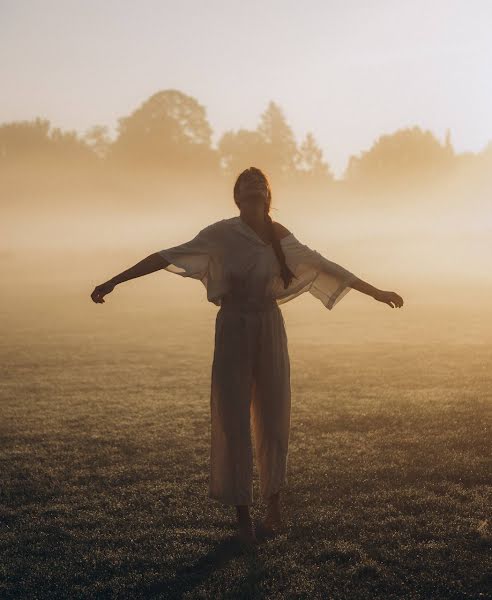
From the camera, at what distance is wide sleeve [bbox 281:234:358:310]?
5246 millimetres

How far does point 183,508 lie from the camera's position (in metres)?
5.84

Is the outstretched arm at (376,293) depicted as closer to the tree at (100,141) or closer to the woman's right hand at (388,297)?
the woman's right hand at (388,297)

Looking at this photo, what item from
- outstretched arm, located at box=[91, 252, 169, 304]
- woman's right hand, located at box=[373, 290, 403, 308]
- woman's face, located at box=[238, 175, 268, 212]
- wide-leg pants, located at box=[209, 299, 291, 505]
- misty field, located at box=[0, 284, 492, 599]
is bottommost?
misty field, located at box=[0, 284, 492, 599]

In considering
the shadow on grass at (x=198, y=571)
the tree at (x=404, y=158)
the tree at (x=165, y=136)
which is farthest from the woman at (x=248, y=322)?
the tree at (x=404, y=158)

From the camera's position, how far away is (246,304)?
5.16m

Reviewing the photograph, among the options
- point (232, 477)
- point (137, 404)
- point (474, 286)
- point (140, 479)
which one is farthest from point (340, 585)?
point (474, 286)

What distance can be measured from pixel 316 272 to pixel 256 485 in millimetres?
2233

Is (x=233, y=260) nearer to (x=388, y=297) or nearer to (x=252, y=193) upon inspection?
(x=252, y=193)

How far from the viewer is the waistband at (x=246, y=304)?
515 centimetres

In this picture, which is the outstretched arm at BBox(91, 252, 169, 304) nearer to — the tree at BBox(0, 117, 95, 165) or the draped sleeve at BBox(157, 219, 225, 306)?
the draped sleeve at BBox(157, 219, 225, 306)

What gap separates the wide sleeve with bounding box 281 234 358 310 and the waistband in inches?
13.7

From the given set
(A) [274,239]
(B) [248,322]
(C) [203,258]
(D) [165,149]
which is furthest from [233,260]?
(D) [165,149]

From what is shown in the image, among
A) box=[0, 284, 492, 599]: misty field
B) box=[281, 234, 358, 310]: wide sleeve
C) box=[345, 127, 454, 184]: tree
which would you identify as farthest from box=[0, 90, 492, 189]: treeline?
box=[281, 234, 358, 310]: wide sleeve

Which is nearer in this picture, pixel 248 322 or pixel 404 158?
pixel 248 322
